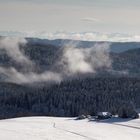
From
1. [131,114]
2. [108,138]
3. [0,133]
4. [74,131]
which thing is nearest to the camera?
[0,133]

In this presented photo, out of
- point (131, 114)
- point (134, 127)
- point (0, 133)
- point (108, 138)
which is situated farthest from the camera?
point (131, 114)

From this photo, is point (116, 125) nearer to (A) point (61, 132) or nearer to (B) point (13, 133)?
(A) point (61, 132)

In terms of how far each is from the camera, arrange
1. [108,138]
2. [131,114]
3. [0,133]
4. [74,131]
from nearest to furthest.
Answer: [0,133]
[108,138]
[74,131]
[131,114]

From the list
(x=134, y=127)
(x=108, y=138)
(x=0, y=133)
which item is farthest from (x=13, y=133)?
(x=134, y=127)

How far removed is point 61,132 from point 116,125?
69.6 feet

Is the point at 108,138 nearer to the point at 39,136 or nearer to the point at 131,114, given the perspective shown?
the point at 39,136

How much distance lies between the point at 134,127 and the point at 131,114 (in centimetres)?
1712

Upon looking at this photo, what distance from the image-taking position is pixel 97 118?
354ft

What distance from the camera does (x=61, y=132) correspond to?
243 ft

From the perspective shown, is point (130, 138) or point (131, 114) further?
point (131, 114)

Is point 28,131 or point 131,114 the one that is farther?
point 131,114

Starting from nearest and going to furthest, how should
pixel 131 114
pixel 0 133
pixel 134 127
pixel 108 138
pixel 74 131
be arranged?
1. pixel 0 133
2. pixel 108 138
3. pixel 74 131
4. pixel 134 127
5. pixel 131 114

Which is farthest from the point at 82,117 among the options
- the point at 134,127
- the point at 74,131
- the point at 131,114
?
the point at 74,131

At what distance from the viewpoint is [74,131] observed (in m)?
77.2
